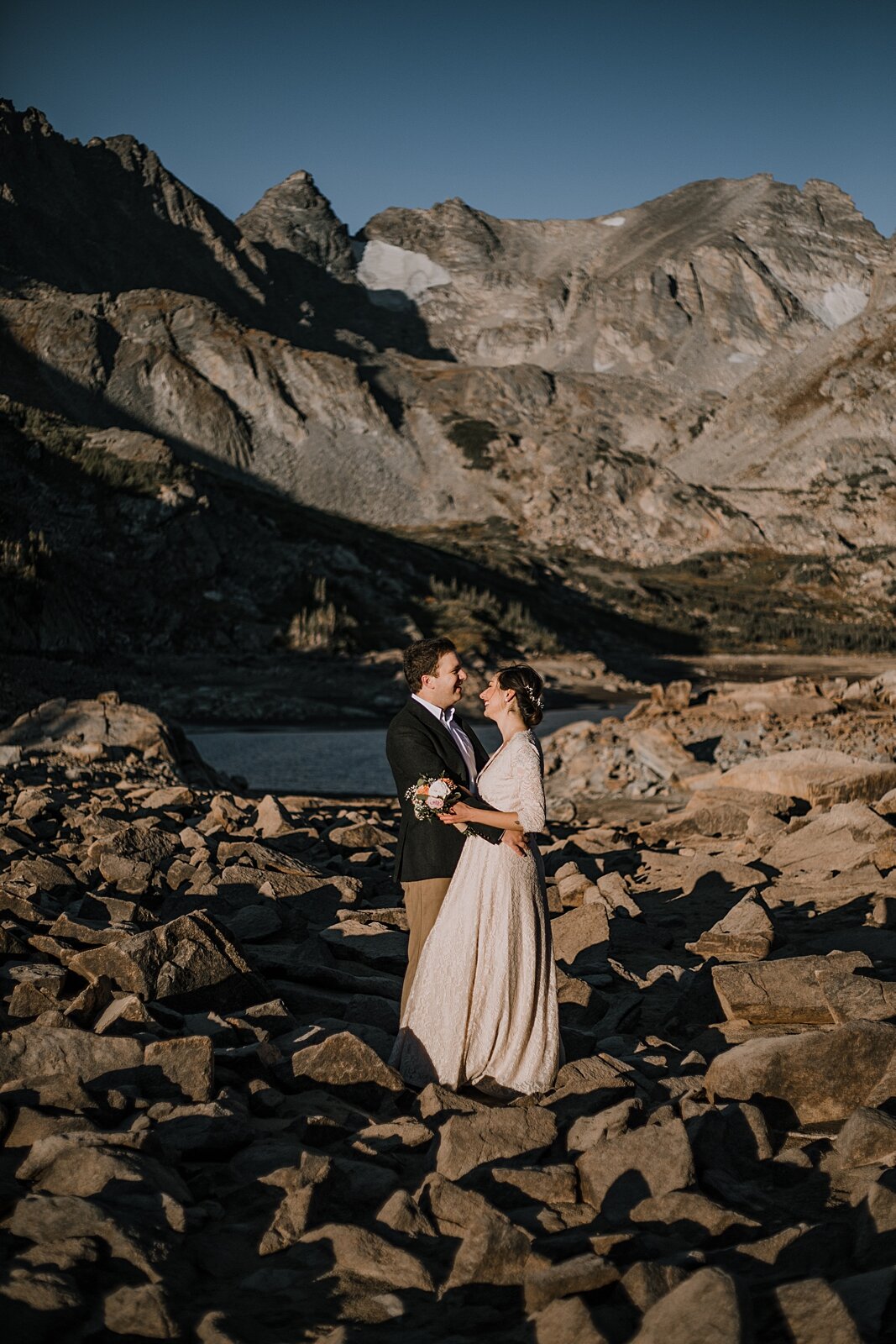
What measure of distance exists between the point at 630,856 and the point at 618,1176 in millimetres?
10479

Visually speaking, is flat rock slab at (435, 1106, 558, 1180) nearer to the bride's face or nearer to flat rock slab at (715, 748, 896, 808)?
the bride's face

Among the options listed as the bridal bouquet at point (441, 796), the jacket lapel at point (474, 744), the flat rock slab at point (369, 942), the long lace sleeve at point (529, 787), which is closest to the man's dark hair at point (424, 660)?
the jacket lapel at point (474, 744)

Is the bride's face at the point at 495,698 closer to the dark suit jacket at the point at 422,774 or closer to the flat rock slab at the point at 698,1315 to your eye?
the dark suit jacket at the point at 422,774

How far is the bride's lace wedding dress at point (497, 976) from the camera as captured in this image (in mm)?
6742

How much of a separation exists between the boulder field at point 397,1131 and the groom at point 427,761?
1034 mm

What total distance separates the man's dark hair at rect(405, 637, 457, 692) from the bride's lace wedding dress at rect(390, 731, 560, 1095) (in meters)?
0.71

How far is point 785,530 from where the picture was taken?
196 m

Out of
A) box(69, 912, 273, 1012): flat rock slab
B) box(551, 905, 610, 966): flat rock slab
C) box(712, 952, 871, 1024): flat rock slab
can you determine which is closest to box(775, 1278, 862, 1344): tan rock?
box(712, 952, 871, 1024): flat rock slab

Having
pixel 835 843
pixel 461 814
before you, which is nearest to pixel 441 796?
pixel 461 814

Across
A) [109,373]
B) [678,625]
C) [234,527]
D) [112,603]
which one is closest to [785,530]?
[678,625]

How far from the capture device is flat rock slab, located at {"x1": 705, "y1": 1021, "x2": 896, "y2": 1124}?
6.36 metres

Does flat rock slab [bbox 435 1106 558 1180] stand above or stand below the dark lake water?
above

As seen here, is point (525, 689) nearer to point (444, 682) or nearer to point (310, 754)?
point (444, 682)

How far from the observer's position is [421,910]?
740 centimetres
